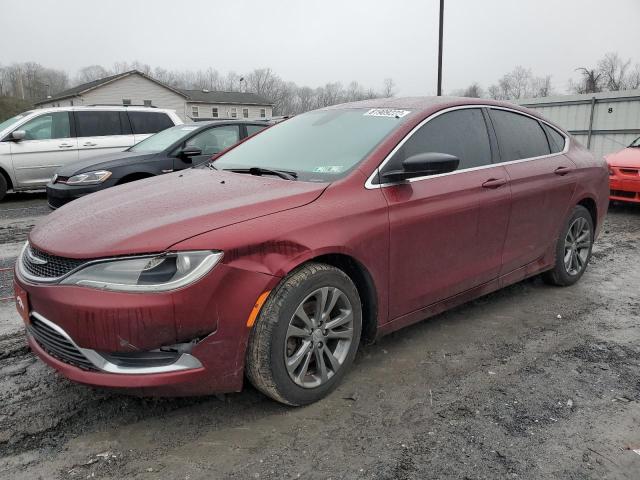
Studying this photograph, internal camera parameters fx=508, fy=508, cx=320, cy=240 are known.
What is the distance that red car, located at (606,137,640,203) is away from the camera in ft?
27.9

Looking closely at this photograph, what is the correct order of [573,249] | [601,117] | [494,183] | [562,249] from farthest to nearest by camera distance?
[601,117] → [573,249] → [562,249] → [494,183]

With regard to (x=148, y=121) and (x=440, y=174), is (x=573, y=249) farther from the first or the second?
(x=148, y=121)

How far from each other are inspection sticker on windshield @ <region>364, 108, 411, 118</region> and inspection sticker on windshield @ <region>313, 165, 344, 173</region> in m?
0.65

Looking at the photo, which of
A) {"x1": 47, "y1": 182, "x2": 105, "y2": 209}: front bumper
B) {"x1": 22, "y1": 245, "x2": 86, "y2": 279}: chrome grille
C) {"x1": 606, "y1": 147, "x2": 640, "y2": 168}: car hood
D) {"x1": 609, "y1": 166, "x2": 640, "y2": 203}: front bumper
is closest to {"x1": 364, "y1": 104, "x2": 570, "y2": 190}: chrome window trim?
{"x1": 22, "y1": 245, "x2": 86, "y2": 279}: chrome grille

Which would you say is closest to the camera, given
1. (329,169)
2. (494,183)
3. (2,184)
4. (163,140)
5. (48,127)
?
(329,169)

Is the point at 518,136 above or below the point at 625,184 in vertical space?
above

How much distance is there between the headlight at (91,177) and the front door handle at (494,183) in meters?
5.69

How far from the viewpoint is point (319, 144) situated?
3430 mm

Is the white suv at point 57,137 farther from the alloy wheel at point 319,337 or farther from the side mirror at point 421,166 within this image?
the alloy wheel at point 319,337

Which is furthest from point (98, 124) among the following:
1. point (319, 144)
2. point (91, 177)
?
point (319, 144)

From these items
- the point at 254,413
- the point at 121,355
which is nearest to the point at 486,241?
the point at 254,413

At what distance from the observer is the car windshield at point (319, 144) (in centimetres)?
314

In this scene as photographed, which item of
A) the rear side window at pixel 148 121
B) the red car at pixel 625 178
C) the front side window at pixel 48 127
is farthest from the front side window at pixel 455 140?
A: the front side window at pixel 48 127

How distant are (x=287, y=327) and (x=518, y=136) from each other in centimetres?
271
